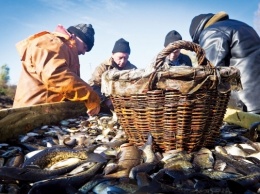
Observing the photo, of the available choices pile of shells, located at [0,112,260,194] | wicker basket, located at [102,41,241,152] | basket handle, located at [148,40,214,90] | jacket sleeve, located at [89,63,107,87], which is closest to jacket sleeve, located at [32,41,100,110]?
pile of shells, located at [0,112,260,194]

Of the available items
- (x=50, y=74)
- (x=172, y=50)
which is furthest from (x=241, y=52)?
(x=50, y=74)

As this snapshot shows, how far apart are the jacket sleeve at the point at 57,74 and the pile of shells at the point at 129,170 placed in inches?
71.1

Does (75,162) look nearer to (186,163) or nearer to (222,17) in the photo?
(186,163)

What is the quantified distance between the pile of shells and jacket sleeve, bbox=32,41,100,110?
5.92ft

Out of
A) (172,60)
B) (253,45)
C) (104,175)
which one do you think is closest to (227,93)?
(104,175)

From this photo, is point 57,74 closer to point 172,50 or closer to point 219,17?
point 172,50

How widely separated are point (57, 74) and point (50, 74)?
0.11m

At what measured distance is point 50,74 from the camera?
4.58m

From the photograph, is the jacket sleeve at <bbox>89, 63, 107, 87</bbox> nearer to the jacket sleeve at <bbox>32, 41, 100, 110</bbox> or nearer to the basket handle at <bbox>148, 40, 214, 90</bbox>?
the jacket sleeve at <bbox>32, 41, 100, 110</bbox>

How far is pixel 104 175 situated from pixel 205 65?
1.37m

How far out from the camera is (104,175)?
Answer: 2088mm

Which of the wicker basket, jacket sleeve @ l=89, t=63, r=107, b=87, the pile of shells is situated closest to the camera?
the pile of shells

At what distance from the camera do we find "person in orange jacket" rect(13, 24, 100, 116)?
4.67 metres

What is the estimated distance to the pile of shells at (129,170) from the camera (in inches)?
72.8
